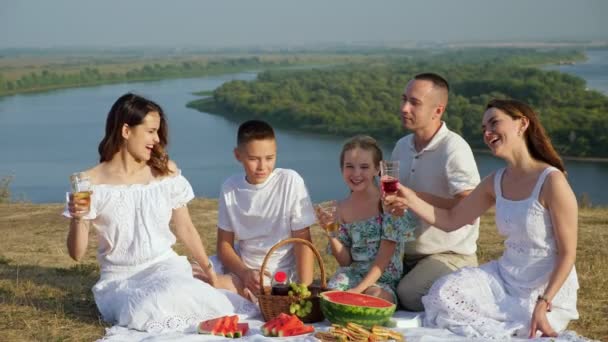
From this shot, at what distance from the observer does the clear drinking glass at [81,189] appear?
4555 millimetres

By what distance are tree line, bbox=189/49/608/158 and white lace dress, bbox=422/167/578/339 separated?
49534mm

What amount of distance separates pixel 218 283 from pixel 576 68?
5036 inches

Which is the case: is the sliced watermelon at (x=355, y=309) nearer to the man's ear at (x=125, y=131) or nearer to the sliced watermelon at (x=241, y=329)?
the sliced watermelon at (x=241, y=329)

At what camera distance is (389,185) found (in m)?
4.80

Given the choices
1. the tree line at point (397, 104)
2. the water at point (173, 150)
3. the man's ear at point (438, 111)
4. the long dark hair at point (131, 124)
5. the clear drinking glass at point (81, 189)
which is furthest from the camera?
the tree line at point (397, 104)

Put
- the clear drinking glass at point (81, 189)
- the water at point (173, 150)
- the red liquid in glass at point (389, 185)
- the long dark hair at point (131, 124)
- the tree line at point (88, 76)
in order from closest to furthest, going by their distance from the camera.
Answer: the clear drinking glass at point (81, 189) < the red liquid in glass at point (389, 185) < the long dark hair at point (131, 124) < the water at point (173, 150) < the tree line at point (88, 76)

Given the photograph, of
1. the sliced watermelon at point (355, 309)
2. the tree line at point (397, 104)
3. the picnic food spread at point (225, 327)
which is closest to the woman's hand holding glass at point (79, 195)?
the picnic food spread at point (225, 327)

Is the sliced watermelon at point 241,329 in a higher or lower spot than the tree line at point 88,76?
higher

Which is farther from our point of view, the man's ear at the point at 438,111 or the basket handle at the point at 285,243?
the man's ear at the point at 438,111

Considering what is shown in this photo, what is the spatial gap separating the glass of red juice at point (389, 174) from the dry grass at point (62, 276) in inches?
59.1

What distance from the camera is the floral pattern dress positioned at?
5.29 metres

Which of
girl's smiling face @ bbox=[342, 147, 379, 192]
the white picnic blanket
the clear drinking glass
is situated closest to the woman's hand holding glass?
the clear drinking glass

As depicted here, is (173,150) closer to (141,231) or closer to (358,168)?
(141,231)

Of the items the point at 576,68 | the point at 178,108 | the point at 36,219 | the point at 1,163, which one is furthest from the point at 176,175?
the point at 576,68
